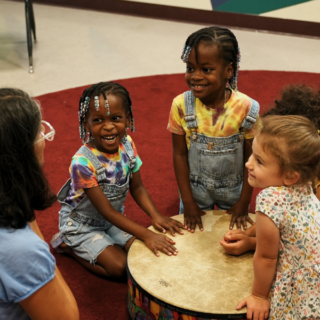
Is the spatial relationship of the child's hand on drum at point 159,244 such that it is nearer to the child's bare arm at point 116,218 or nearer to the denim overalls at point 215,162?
the child's bare arm at point 116,218

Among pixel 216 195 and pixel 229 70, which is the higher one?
pixel 229 70

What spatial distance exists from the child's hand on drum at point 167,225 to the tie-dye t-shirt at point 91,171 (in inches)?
9.0

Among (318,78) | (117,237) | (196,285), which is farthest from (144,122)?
(196,285)

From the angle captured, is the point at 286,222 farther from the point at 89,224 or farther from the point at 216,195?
the point at 89,224

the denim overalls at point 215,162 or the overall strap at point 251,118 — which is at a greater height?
the overall strap at point 251,118

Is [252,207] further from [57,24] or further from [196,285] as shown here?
[57,24]

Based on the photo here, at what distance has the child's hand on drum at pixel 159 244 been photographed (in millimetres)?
1574

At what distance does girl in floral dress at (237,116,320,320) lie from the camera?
1.29m

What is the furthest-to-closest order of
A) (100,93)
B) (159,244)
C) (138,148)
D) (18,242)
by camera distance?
(138,148)
(100,93)
(159,244)
(18,242)

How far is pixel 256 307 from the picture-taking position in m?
1.35

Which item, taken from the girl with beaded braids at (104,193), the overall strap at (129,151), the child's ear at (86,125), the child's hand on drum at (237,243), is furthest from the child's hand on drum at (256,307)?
the child's ear at (86,125)

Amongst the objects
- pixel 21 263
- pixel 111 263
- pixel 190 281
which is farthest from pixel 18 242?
pixel 111 263

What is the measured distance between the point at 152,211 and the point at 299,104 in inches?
25.8

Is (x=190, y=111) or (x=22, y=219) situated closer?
(x=22, y=219)
